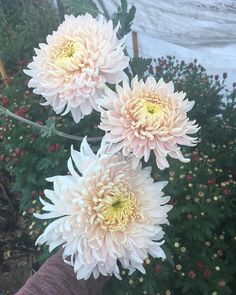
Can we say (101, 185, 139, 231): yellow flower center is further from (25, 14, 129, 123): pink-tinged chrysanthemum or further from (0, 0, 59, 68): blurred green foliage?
(0, 0, 59, 68): blurred green foliage

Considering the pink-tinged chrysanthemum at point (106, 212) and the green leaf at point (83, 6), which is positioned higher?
the green leaf at point (83, 6)

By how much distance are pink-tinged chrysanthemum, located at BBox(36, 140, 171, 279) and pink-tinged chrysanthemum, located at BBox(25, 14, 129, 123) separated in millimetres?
107

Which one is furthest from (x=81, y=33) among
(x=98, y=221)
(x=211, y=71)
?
(x=211, y=71)

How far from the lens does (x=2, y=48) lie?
102 inches

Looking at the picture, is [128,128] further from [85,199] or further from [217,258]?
[217,258]

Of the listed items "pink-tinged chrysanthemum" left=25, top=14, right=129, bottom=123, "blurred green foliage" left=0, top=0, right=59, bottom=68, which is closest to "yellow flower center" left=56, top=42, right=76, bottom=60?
"pink-tinged chrysanthemum" left=25, top=14, right=129, bottom=123

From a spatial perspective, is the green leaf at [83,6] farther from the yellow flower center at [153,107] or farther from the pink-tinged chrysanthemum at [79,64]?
the yellow flower center at [153,107]

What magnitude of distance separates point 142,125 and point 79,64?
6.5 inches

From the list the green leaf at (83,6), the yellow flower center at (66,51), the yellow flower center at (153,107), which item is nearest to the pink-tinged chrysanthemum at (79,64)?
the yellow flower center at (66,51)

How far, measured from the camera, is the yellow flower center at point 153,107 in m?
0.66

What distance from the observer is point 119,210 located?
2.19 ft

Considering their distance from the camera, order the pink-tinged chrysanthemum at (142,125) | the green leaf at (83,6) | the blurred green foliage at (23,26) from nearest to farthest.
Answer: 1. the pink-tinged chrysanthemum at (142,125)
2. the green leaf at (83,6)
3. the blurred green foliage at (23,26)

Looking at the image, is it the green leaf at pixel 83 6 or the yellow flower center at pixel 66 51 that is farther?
the green leaf at pixel 83 6

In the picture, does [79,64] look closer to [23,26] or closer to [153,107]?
[153,107]
